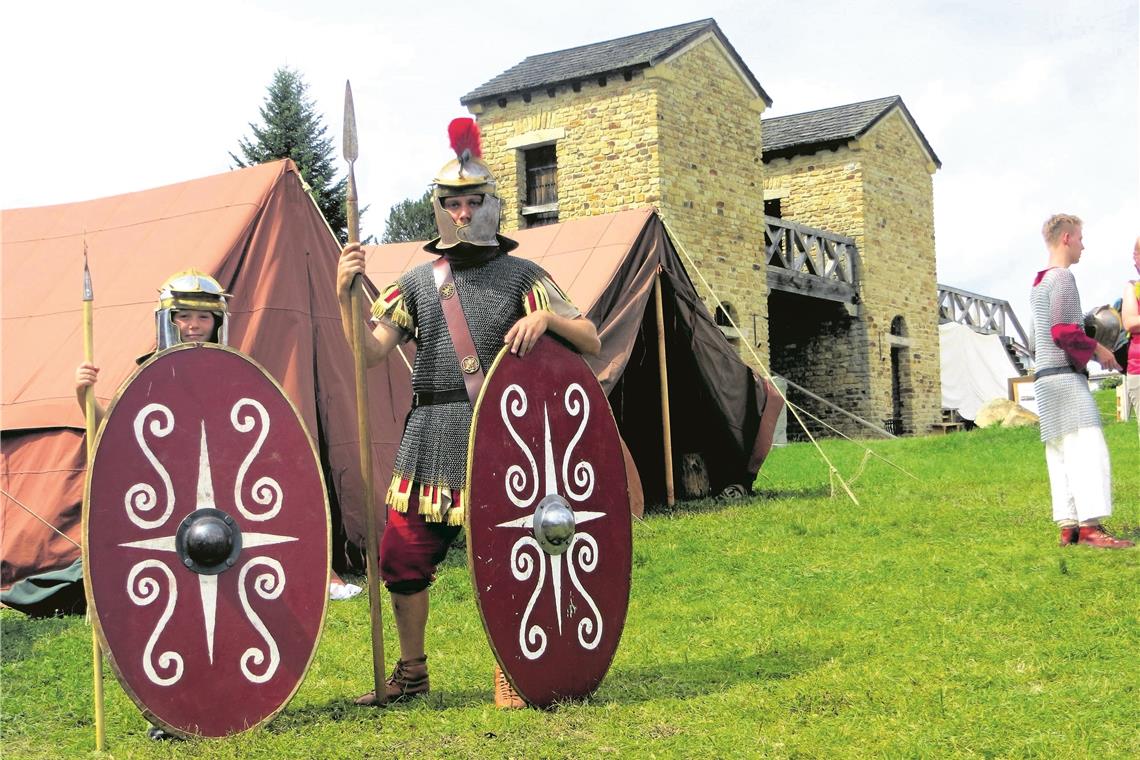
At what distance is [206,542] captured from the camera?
10.3 feet

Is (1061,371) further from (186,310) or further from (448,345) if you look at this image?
(186,310)

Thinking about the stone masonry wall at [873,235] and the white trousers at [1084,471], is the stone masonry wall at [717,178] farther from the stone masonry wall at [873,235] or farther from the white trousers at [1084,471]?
the white trousers at [1084,471]

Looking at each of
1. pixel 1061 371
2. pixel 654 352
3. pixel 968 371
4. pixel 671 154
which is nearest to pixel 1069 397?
pixel 1061 371

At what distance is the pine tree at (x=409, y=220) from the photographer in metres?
43.4

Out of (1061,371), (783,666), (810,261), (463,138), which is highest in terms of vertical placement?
(810,261)

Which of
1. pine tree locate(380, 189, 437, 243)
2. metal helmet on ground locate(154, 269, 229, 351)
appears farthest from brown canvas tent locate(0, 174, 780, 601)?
pine tree locate(380, 189, 437, 243)

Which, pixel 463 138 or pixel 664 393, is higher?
pixel 463 138

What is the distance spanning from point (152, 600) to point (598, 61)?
14.4 metres

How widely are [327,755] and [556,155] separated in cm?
1420

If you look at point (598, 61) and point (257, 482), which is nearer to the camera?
point (257, 482)

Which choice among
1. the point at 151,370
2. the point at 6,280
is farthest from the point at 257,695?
the point at 6,280

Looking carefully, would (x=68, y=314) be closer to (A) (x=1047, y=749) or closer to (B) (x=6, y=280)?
(B) (x=6, y=280)

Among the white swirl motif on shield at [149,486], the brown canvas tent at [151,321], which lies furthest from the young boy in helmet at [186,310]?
the brown canvas tent at [151,321]

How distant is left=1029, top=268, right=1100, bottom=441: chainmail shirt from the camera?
5602mm
